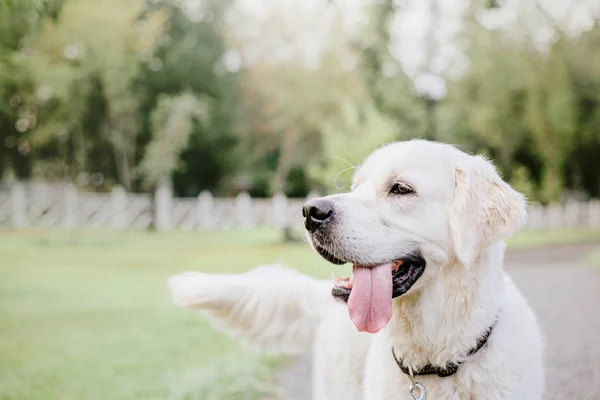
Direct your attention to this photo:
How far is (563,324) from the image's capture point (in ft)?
17.7

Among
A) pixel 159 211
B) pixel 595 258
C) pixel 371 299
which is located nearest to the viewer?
pixel 371 299

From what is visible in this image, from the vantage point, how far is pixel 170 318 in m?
5.92

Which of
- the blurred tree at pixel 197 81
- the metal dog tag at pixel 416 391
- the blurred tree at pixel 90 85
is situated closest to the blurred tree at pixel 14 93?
the blurred tree at pixel 90 85

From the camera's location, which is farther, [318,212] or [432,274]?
[432,274]

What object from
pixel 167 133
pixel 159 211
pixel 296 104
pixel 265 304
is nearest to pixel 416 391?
pixel 265 304

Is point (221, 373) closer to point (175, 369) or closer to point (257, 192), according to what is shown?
point (175, 369)

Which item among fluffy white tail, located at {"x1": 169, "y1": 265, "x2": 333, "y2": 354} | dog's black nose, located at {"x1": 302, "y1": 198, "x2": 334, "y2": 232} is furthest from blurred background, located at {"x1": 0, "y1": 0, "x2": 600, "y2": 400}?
dog's black nose, located at {"x1": 302, "y1": 198, "x2": 334, "y2": 232}

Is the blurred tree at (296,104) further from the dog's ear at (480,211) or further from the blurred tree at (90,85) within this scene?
the dog's ear at (480,211)

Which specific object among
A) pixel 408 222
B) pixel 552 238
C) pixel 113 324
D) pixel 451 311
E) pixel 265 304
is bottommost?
pixel 552 238

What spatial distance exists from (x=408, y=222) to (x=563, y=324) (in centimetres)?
421

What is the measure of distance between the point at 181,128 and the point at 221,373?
6.65m

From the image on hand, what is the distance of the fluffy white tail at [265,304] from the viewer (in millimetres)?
2465

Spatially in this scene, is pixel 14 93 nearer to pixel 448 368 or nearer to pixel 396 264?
pixel 396 264

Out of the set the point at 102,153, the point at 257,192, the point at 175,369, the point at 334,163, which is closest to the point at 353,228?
the point at 175,369
